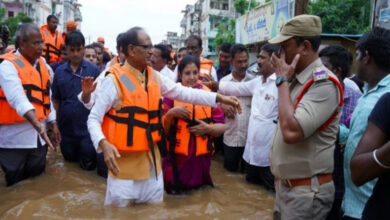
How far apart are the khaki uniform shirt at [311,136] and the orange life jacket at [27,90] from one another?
10.0ft

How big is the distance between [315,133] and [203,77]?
11.5 feet

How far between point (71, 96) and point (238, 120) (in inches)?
98.0

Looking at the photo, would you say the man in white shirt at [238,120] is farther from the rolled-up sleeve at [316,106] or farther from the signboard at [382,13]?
the rolled-up sleeve at [316,106]

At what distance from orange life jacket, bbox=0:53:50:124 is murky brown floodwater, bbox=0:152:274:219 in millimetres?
884

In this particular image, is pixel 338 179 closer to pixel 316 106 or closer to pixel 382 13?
pixel 316 106

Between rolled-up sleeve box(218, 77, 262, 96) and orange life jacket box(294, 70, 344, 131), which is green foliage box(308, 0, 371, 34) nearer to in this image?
rolled-up sleeve box(218, 77, 262, 96)

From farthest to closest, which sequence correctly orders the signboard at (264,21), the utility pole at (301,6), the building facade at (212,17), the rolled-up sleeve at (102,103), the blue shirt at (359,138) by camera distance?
1. the building facade at (212,17)
2. the signboard at (264,21)
3. the utility pole at (301,6)
4. the rolled-up sleeve at (102,103)
5. the blue shirt at (359,138)

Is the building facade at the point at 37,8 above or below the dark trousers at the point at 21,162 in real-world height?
above

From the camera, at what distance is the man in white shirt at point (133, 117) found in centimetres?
329

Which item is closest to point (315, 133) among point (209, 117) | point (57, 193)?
point (209, 117)

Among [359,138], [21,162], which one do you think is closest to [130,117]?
[359,138]

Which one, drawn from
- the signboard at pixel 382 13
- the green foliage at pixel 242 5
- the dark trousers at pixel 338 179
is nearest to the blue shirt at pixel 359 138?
the dark trousers at pixel 338 179

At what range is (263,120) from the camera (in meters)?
4.82

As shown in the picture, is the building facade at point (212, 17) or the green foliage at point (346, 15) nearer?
the green foliage at point (346, 15)
